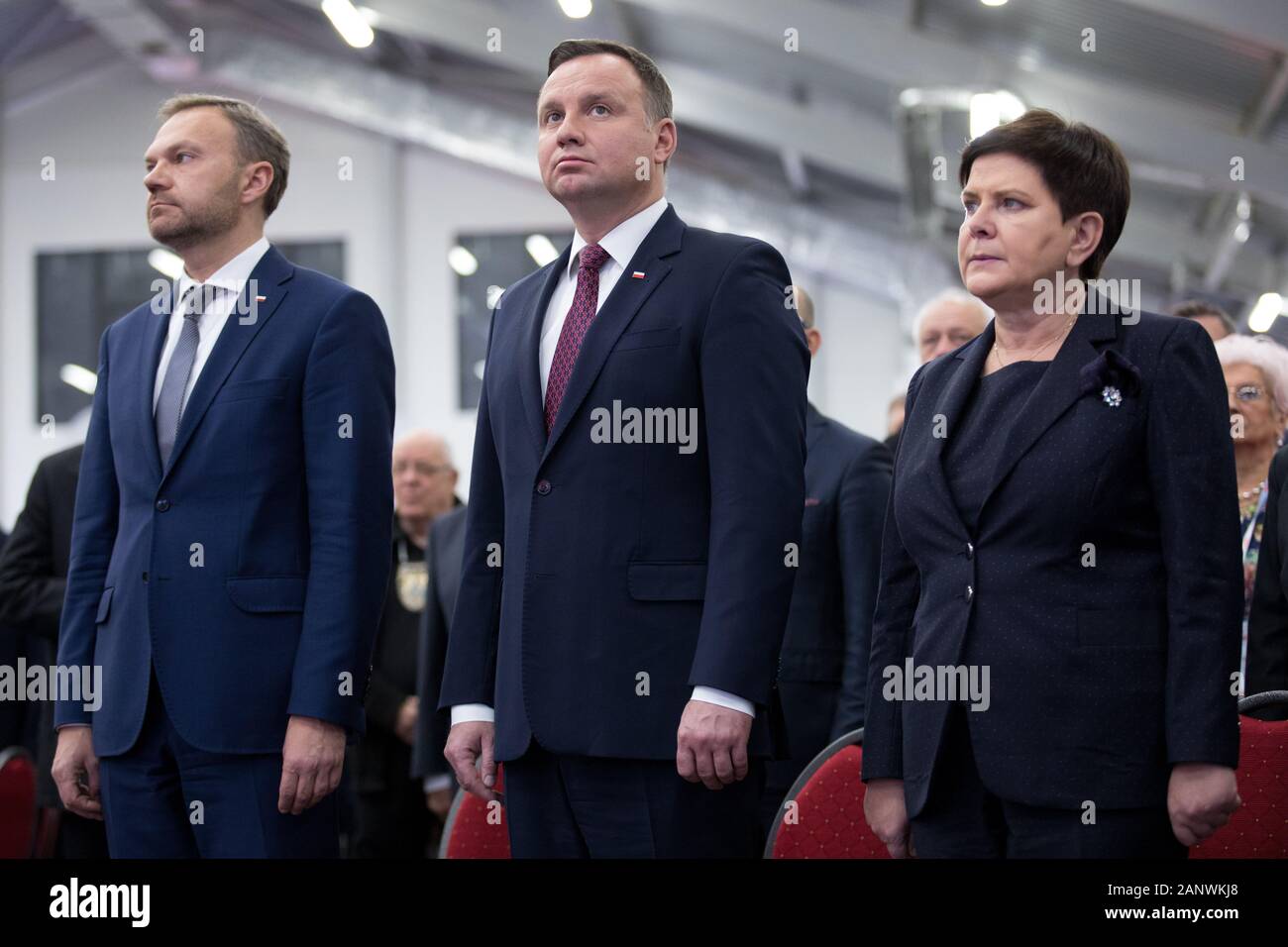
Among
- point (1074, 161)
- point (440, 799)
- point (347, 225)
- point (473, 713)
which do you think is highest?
point (347, 225)

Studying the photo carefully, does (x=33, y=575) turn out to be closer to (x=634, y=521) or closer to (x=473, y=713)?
(x=473, y=713)

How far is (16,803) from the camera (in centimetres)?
340

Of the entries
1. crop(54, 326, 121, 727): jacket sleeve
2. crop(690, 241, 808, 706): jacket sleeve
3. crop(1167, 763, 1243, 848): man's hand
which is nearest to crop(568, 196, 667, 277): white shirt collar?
crop(690, 241, 808, 706): jacket sleeve

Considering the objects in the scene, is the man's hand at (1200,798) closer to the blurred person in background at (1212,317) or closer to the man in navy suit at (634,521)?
the man in navy suit at (634,521)

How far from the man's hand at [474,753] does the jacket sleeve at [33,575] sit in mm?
1671

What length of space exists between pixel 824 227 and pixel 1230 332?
28.7ft

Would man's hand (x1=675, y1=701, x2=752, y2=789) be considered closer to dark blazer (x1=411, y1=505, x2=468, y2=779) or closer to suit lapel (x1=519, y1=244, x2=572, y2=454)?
suit lapel (x1=519, y1=244, x2=572, y2=454)

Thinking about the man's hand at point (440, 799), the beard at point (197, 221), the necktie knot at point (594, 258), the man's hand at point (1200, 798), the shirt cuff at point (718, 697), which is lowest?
the man's hand at point (440, 799)

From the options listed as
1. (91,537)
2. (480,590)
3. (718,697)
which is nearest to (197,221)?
(91,537)

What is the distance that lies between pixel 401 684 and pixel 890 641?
297 cm

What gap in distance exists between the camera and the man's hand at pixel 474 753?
2.26 metres

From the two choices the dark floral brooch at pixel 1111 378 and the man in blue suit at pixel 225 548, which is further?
the man in blue suit at pixel 225 548

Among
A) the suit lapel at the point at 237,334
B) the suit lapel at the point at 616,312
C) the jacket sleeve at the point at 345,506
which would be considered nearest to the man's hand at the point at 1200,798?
the suit lapel at the point at 616,312
